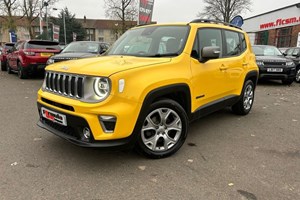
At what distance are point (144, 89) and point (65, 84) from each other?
1.00 meters

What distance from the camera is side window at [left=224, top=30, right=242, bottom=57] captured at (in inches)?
192

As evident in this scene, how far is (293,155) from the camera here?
3.78m

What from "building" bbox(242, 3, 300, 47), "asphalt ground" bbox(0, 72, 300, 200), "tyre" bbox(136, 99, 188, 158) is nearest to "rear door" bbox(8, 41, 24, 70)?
"asphalt ground" bbox(0, 72, 300, 200)

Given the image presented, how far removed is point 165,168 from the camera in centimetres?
332

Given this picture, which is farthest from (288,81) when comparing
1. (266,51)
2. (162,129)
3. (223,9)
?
(223,9)

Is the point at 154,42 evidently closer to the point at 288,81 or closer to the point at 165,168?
the point at 165,168

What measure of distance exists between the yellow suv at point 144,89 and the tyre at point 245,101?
0.88 m

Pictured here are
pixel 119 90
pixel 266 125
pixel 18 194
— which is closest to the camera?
pixel 18 194

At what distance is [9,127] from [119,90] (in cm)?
290

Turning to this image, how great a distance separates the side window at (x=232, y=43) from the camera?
487 centimetres

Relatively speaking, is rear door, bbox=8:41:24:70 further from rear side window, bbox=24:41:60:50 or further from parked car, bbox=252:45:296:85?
parked car, bbox=252:45:296:85

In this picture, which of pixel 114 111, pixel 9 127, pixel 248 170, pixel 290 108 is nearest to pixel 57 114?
pixel 114 111

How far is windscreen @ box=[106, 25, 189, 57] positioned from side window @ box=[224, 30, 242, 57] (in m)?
1.15

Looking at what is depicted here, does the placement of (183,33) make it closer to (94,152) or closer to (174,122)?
(174,122)
